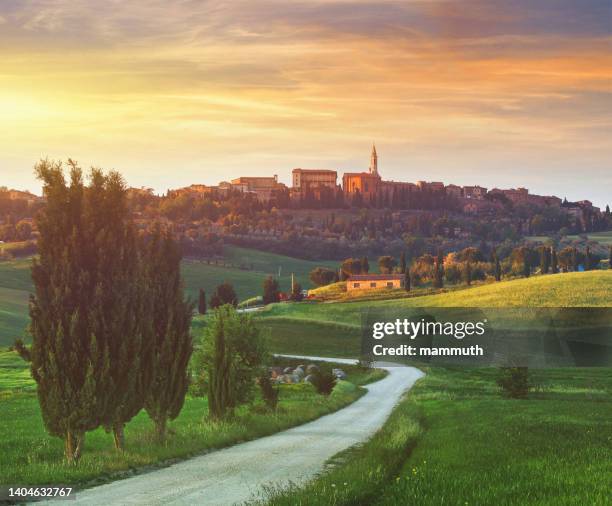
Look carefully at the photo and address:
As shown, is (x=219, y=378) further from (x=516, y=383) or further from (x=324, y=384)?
(x=516, y=383)

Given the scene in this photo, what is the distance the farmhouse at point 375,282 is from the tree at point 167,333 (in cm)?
14205

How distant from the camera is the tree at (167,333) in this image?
94.5ft

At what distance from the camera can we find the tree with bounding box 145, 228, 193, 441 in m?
28.8

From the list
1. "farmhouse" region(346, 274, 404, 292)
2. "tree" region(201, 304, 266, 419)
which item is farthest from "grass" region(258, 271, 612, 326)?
"tree" region(201, 304, 266, 419)

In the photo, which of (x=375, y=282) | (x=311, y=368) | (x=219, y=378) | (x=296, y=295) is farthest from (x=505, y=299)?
(x=219, y=378)

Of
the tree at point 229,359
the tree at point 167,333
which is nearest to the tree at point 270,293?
the tree at point 229,359

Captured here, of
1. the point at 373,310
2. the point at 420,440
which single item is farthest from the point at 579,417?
the point at 373,310

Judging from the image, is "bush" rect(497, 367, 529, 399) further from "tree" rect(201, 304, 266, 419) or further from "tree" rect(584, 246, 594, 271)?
"tree" rect(584, 246, 594, 271)

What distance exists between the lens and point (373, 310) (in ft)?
399

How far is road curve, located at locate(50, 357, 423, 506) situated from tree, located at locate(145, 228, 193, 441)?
2.49 m

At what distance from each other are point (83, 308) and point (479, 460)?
1220 centimetres

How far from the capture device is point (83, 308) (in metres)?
24.9

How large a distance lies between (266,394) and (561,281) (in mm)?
99097

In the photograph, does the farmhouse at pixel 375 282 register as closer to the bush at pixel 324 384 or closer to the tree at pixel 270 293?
the tree at pixel 270 293
